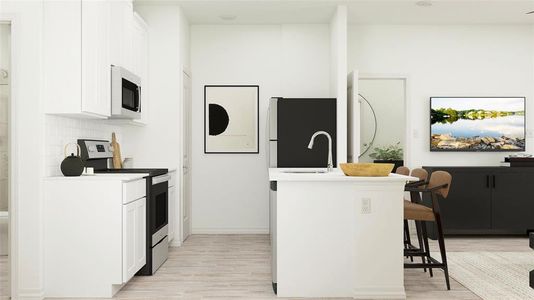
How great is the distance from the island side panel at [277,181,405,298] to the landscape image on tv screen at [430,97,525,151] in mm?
3445

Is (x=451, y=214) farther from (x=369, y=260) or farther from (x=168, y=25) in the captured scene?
(x=168, y=25)

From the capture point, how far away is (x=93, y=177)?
4.04 metres

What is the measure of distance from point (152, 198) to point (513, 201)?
4.42 meters

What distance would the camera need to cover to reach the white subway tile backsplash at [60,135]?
4.10 m

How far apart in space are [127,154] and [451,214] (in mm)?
3882

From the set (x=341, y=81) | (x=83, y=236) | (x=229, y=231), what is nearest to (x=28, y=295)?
(x=83, y=236)

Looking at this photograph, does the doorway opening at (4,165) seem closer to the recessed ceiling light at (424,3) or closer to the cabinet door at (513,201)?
the recessed ceiling light at (424,3)

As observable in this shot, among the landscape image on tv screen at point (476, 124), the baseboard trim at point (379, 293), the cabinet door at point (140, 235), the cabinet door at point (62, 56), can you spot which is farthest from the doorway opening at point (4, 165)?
the landscape image on tv screen at point (476, 124)

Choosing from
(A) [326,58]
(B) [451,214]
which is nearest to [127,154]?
(A) [326,58]

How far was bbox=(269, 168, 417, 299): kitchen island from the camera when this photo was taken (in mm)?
3961

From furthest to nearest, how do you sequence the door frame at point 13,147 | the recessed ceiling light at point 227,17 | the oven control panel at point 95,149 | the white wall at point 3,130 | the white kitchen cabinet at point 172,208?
the recessed ceiling light at point 227,17 < the white kitchen cabinet at point 172,208 < the oven control panel at point 95,149 < the white wall at point 3,130 < the door frame at point 13,147

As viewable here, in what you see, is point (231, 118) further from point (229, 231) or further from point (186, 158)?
point (229, 231)

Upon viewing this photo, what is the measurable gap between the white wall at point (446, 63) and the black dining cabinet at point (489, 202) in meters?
0.47

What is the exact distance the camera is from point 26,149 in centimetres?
393
